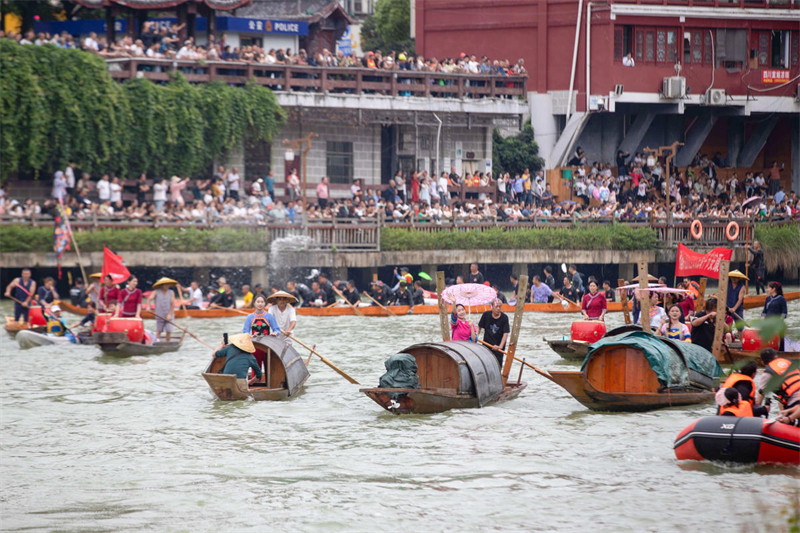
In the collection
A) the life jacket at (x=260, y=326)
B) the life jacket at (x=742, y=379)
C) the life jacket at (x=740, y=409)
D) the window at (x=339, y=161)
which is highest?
the window at (x=339, y=161)

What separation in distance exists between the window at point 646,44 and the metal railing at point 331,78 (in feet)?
14.6

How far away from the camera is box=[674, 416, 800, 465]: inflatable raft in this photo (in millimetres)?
12156

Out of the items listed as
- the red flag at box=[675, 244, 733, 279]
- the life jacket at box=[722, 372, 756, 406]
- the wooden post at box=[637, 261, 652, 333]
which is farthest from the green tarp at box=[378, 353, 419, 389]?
the red flag at box=[675, 244, 733, 279]

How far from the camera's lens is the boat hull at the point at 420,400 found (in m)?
15.5

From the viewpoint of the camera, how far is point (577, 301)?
30578mm

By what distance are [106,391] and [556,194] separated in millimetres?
27111

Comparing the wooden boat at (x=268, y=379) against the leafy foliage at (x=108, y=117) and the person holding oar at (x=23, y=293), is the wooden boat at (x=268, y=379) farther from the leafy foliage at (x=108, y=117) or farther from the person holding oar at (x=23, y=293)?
the leafy foliage at (x=108, y=117)

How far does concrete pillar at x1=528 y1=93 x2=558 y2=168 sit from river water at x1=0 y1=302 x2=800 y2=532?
1026 inches

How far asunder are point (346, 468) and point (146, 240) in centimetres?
2040

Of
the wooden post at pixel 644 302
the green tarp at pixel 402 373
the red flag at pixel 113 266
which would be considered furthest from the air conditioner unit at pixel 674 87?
the green tarp at pixel 402 373

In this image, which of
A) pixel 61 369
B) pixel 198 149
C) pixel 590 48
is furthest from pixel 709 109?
pixel 61 369

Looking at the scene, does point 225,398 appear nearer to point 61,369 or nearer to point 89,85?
point 61,369

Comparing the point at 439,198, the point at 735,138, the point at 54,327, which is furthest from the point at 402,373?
the point at 735,138

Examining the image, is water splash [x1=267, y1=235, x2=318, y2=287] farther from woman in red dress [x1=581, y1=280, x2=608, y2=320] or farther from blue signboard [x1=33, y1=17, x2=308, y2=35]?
woman in red dress [x1=581, y1=280, x2=608, y2=320]
